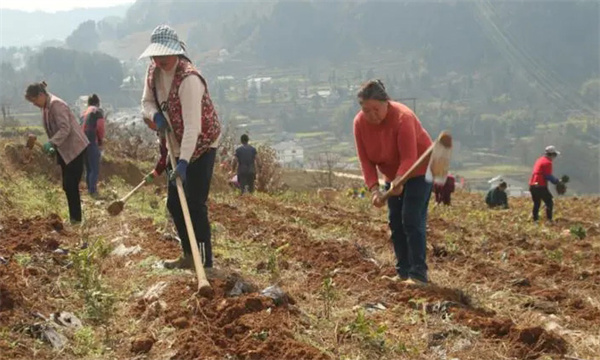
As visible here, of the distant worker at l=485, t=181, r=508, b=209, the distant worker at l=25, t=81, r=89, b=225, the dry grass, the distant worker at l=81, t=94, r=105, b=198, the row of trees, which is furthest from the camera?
the row of trees

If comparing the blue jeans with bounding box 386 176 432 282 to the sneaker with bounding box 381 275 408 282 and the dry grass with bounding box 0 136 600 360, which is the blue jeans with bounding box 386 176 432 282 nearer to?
the sneaker with bounding box 381 275 408 282

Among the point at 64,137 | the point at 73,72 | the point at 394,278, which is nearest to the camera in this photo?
the point at 394,278

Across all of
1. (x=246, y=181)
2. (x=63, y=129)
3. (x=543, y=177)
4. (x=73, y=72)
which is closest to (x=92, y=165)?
(x=63, y=129)

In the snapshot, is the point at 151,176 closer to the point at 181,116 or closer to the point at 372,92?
the point at 181,116

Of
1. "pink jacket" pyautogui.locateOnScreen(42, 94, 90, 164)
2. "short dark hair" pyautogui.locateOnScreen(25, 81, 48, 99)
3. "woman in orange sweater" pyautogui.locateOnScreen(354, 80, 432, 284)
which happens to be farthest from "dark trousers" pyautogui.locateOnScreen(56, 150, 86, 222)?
"woman in orange sweater" pyautogui.locateOnScreen(354, 80, 432, 284)

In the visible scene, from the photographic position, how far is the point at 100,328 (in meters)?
3.96

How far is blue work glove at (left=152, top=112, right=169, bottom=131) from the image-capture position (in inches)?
196

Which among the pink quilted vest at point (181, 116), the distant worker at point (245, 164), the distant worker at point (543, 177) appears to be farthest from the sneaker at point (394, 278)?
the distant worker at point (245, 164)

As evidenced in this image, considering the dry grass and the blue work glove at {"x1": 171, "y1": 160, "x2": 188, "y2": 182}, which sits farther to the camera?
the blue work glove at {"x1": 171, "y1": 160, "x2": 188, "y2": 182}

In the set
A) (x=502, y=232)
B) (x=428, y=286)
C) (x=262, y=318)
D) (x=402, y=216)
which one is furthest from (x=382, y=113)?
(x=502, y=232)

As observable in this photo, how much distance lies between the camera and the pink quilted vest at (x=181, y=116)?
4840 mm

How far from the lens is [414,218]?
5.25m

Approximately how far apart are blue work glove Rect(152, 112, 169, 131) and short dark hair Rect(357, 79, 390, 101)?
1.35m

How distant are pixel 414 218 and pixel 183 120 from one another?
5.86 ft
